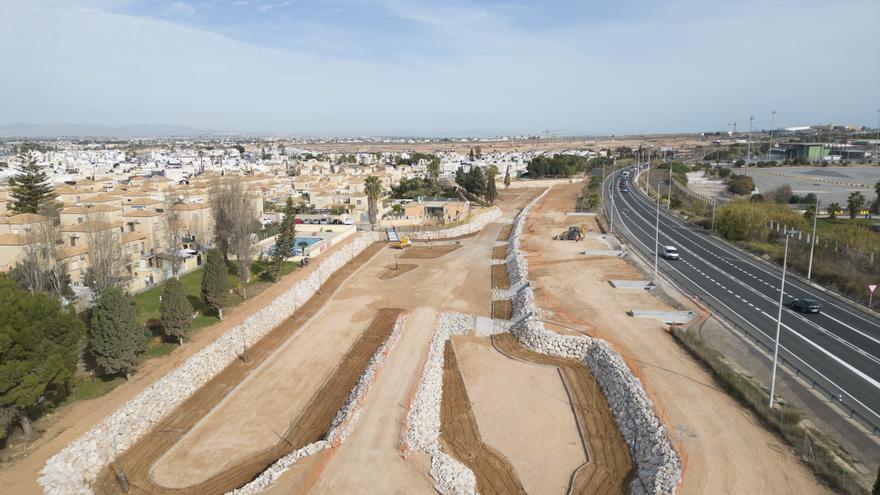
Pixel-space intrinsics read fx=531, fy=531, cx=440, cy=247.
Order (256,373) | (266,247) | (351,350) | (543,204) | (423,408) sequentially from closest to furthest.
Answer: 1. (423,408)
2. (256,373)
3. (351,350)
4. (266,247)
5. (543,204)

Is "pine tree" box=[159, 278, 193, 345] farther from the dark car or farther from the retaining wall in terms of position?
the dark car

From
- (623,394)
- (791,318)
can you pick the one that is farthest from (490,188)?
(623,394)

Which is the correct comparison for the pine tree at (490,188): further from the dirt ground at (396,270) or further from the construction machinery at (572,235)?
the dirt ground at (396,270)

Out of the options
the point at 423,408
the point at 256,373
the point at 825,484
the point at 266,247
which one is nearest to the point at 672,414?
the point at 825,484

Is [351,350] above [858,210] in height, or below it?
below

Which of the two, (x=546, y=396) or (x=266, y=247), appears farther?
(x=266, y=247)

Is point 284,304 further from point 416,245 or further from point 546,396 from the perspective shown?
point 416,245

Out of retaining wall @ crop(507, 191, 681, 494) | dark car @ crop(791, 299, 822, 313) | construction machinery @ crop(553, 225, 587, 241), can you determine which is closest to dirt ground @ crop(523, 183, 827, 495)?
retaining wall @ crop(507, 191, 681, 494)
